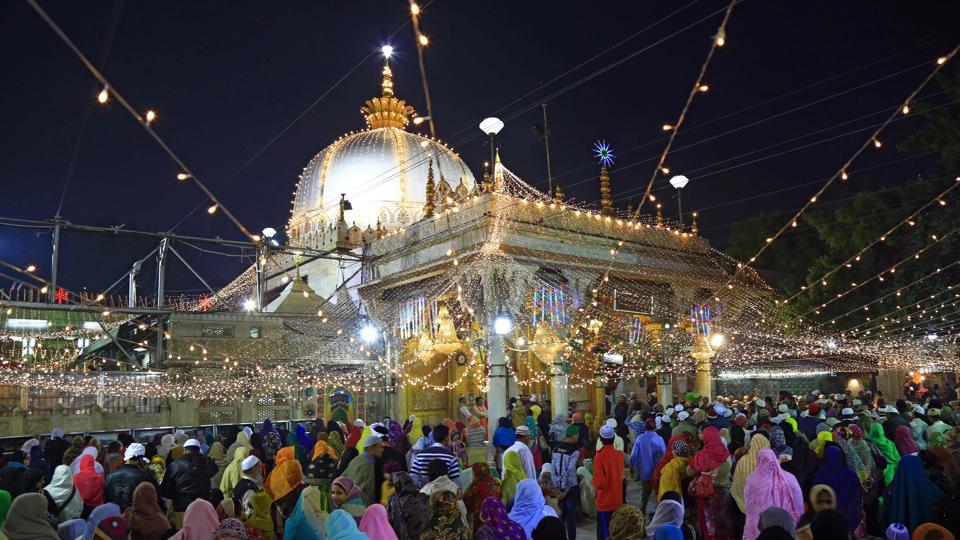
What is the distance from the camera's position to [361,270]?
2258cm

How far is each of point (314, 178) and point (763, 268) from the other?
2052 centimetres

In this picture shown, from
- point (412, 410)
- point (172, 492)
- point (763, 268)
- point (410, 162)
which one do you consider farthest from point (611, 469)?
point (763, 268)

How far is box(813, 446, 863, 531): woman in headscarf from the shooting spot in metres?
6.50

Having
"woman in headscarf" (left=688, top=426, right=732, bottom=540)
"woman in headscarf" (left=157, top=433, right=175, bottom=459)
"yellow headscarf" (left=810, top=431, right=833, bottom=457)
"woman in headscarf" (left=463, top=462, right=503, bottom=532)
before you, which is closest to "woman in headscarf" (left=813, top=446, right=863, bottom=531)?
"woman in headscarf" (left=688, top=426, right=732, bottom=540)

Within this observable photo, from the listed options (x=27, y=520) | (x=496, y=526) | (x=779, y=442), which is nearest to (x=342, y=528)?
(x=496, y=526)

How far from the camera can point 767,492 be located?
238 inches

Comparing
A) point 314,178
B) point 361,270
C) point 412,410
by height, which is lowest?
point 412,410

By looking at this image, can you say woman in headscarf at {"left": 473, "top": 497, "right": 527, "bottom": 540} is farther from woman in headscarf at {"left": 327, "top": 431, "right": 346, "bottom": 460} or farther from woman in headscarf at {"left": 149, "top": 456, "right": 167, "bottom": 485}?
woman in headscarf at {"left": 327, "top": 431, "right": 346, "bottom": 460}

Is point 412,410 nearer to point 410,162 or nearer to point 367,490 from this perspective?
point 410,162

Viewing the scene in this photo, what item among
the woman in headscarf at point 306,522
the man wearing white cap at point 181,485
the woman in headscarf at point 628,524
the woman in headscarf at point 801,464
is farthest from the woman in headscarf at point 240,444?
the woman in headscarf at point 801,464

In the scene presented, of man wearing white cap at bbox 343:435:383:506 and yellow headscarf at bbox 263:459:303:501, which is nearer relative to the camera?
yellow headscarf at bbox 263:459:303:501

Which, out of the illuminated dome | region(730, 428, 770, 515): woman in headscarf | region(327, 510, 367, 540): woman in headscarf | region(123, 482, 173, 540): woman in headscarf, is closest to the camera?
region(327, 510, 367, 540): woman in headscarf

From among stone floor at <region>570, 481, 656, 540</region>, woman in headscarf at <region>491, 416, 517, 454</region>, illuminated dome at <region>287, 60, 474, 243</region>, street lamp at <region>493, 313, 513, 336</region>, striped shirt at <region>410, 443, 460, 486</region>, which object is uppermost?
illuminated dome at <region>287, 60, 474, 243</region>

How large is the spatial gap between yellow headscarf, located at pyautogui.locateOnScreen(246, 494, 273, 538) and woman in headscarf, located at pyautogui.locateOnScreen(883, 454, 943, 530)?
18.3 feet
